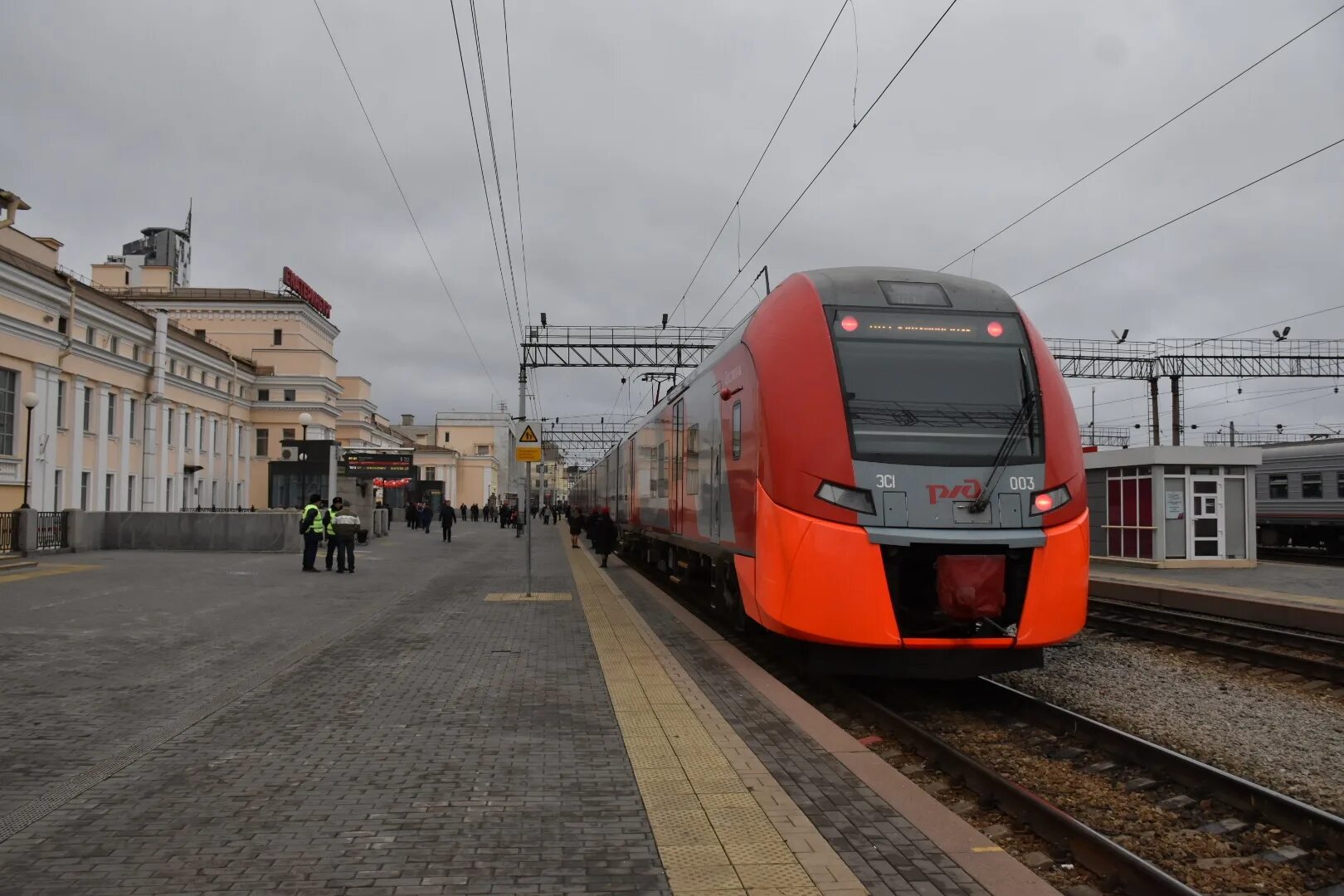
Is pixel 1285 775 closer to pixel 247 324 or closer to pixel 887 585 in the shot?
pixel 887 585

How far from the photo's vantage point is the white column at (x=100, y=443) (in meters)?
34.4

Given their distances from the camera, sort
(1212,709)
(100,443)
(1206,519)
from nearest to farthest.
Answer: (1212,709), (1206,519), (100,443)

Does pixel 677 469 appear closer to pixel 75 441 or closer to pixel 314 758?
pixel 314 758

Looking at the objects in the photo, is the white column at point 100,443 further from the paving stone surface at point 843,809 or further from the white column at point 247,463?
the paving stone surface at point 843,809

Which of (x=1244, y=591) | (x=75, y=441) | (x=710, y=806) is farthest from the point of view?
(x=75, y=441)

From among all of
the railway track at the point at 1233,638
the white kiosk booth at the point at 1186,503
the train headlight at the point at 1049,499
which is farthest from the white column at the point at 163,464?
the train headlight at the point at 1049,499

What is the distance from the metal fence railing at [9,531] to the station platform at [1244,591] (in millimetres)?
21036

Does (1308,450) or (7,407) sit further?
(1308,450)

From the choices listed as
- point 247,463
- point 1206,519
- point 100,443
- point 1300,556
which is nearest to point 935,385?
point 1206,519

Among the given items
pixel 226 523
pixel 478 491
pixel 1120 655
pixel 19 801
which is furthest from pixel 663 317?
pixel 478 491

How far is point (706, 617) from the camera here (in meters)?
13.7

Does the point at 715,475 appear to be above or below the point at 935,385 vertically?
below

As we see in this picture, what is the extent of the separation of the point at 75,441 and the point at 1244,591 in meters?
33.6

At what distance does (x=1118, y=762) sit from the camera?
6.25 meters
